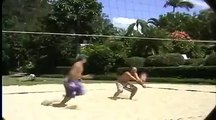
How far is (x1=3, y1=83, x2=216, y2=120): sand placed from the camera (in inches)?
134

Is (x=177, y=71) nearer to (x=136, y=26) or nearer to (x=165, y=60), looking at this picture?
(x=165, y=60)

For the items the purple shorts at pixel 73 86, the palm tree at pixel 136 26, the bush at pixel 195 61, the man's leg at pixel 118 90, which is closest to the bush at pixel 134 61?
the palm tree at pixel 136 26

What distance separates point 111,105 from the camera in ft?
12.6

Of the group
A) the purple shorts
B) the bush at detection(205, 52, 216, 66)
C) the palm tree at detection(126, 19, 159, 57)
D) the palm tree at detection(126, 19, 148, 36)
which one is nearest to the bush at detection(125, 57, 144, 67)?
the palm tree at detection(126, 19, 159, 57)

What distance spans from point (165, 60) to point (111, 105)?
34.7 inches

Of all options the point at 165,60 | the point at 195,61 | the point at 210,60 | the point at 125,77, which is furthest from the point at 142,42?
the point at 210,60

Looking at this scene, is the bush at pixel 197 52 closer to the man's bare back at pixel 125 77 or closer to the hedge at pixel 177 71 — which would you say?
the hedge at pixel 177 71

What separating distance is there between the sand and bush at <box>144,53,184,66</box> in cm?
25

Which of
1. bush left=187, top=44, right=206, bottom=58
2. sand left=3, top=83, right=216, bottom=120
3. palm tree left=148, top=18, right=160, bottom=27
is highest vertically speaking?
palm tree left=148, top=18, right=160, bottom=27

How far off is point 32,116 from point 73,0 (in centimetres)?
150

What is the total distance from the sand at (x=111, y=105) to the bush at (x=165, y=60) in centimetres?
25

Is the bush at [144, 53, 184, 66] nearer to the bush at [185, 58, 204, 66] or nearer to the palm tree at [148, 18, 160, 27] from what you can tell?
the bush at [185, 58, 204, 66]

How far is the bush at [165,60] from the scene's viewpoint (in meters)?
2.87

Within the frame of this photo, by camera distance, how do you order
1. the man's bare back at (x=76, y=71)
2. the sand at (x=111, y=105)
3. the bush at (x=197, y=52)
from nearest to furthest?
the man's bare back at (x=76, y=71) → the bush at (x=197, y=52) → the sand at (x=111, y=105)
